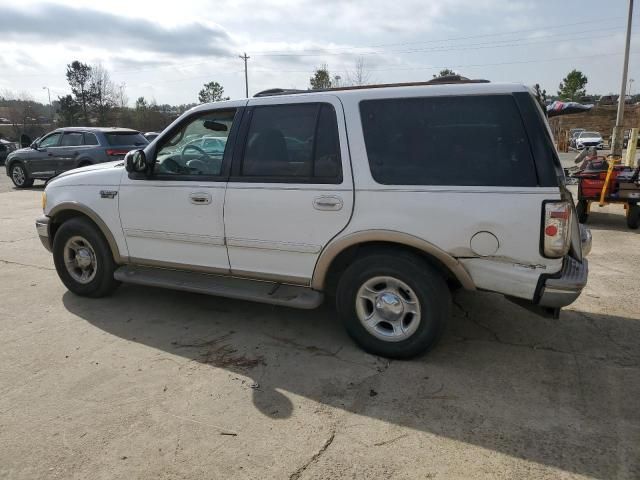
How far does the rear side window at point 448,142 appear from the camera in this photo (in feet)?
10.2

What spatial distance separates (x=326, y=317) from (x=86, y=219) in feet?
8.34

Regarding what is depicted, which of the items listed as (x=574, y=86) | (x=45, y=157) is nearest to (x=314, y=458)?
(x=45, y=157)

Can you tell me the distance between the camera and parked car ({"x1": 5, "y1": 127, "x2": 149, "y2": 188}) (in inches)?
507

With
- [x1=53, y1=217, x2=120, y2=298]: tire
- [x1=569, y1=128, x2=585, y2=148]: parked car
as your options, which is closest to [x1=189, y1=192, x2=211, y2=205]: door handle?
[x1=53, y1=217, x2=120, y2=298]: tire

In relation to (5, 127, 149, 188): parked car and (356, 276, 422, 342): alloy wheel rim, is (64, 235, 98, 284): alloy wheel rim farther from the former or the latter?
(5, 127, 149, 188): parked car

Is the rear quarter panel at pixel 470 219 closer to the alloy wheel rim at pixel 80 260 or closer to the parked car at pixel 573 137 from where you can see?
the alloy wheel rim at pixel 80 260

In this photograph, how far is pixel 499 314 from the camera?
4.46 meters

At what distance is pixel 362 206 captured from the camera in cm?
346

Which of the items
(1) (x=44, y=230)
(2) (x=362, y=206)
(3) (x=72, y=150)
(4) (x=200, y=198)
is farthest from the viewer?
(3) (x=72, y=150)

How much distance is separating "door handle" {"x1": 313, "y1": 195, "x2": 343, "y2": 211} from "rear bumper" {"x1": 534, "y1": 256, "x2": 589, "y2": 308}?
1449mm

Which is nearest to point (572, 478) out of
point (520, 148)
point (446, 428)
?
point (446, 428)

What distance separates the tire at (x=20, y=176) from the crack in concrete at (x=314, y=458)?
15.3 m

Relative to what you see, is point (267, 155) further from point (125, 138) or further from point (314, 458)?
point (125, 138)

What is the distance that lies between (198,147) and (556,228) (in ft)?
9.60
